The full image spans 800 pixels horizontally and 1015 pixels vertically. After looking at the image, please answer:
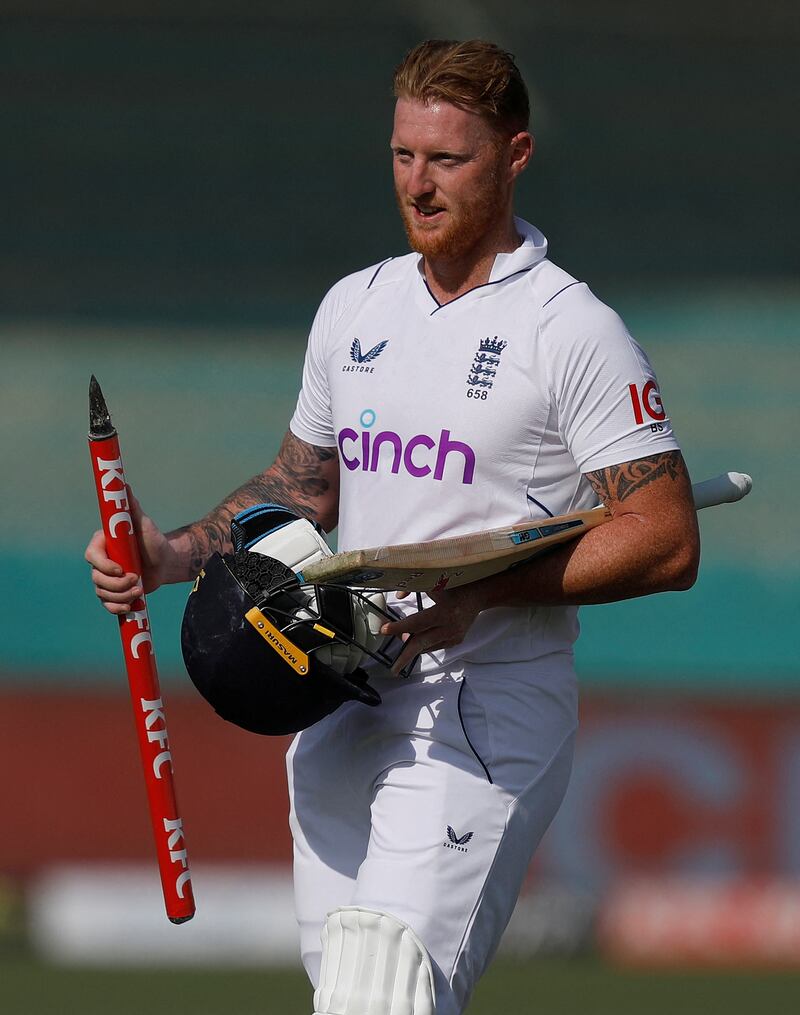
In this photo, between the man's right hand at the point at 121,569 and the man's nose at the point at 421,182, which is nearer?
the man's nose at the point at 421,182

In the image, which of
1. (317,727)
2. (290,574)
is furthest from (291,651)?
(317,727)

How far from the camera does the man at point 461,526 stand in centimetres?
319

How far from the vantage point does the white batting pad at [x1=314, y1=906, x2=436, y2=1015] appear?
3.07 m

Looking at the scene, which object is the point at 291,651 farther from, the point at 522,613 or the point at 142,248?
the point at 142,248

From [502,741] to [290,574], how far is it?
0.53 metres

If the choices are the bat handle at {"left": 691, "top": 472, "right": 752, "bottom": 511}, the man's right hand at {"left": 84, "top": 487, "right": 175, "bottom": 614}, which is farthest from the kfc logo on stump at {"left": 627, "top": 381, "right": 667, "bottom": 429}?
the man's right hand at {"left": 84, "top": 487, "right": 175, "bottom": 614}

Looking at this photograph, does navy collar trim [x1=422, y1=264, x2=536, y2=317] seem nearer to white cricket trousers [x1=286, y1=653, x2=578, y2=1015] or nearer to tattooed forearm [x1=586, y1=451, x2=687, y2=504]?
tattooed forearm [x1=586, y1=451, x2=687, y2=504]

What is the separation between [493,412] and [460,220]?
0.40m

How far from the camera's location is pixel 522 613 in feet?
11.1

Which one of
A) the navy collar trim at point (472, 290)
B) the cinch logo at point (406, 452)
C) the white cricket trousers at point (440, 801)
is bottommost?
the white cricket trousers at point (440, 801)

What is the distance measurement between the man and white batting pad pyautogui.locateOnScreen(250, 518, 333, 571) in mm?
194

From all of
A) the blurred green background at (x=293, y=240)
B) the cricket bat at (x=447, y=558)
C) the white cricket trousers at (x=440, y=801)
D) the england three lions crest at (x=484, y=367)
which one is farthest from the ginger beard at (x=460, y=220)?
the blurred green background at (x=293, y=240)

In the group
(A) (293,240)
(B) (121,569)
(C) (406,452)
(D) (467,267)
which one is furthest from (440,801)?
(A) (293,240)

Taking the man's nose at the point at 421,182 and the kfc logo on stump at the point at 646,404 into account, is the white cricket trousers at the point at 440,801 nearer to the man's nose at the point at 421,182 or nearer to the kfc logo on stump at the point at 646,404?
the kfc logo on stump at the point at 646,404
